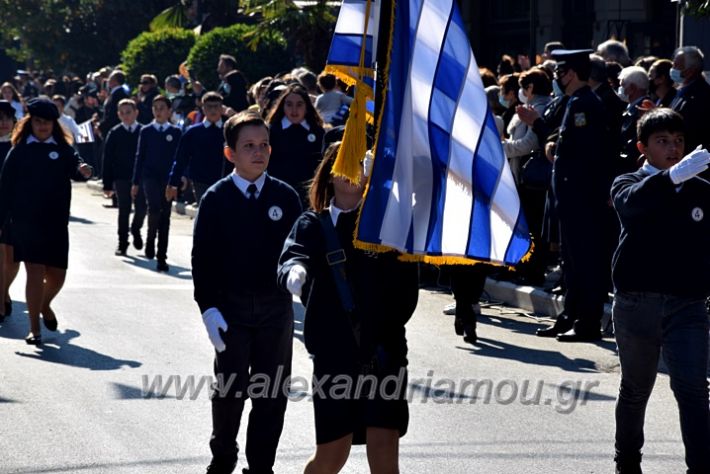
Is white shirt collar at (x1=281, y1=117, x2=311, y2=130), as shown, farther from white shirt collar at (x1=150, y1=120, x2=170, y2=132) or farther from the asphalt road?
white shirt collar at (x1=150, y1=120, x2=170, y2=132)

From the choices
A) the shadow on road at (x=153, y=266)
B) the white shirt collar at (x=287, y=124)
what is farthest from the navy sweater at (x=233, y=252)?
the shadow on road at (x=153, y=266)

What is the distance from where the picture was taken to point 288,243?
5.92 meters

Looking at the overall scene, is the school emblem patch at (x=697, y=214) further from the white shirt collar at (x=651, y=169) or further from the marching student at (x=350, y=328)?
the marching student at (x=350, y=328)

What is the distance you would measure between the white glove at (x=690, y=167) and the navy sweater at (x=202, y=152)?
29.7 feet

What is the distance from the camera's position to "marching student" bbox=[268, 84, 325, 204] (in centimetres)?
1197

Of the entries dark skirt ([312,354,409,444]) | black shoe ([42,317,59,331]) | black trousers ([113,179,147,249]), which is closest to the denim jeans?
dark skirt ([312,354,409,444])

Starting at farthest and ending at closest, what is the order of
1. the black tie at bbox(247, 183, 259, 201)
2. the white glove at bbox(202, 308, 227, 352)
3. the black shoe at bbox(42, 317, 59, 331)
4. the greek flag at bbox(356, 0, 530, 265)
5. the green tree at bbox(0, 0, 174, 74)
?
1. the green tree at bbox(0, 0, 174, 74)
2. the black shoe at bbox(42, 317, 59, 331)
3. the black tie at bbox(247, 183, 259, 201)
4. the white glove at bbox(202, 308, 227, 352)
5. the greek flag at bbox(356, 0, 530, 265)

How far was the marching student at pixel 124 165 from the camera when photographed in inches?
669

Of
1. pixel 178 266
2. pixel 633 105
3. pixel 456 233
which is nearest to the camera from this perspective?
→ pixel 456 233

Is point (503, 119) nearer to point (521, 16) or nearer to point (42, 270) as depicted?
point (42, 270)

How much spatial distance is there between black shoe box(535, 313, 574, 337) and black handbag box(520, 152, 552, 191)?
1.56 meters

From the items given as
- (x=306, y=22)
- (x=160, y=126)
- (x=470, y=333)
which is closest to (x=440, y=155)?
(x=470, y=333)

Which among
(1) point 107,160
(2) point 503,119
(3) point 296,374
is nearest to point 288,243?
(3) point 296,374

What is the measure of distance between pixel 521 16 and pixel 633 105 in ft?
38.5
